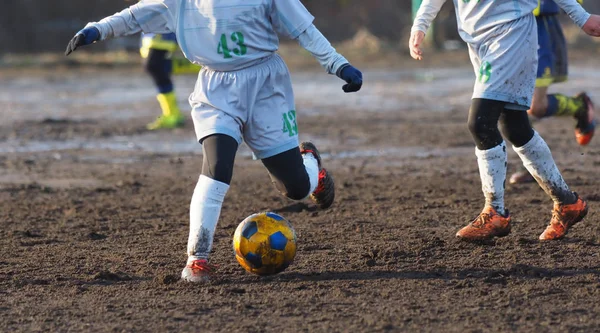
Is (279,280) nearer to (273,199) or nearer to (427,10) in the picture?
(427,10)

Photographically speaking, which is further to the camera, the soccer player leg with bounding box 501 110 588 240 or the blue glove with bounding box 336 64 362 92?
the soccer player leg with bounding box 501 110 588 240

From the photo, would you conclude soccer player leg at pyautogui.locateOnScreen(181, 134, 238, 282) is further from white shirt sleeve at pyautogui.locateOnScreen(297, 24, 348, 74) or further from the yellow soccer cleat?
the yellow soccer cleat

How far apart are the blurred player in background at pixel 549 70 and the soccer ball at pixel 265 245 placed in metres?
3.43

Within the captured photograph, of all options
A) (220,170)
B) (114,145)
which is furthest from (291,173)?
(114,145)

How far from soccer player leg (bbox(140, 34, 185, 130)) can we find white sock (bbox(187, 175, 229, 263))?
24.0 ft

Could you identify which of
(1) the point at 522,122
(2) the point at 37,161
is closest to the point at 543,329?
(1) the point at 522,122

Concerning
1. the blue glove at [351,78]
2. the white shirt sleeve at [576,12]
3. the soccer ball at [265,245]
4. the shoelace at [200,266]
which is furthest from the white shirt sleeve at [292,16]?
the white shirt sleeve at [576,12]

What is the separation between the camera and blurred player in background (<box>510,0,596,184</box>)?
8.46 meters

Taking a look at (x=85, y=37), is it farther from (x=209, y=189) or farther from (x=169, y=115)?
(x=169, y=115)

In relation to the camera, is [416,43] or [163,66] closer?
[416,43]

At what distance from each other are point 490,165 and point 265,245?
154 cm

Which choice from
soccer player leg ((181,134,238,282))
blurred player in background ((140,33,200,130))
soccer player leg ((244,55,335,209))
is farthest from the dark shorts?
soccer player leg ((181,134,238,282))

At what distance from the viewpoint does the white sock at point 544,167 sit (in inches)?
245

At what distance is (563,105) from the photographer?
29.3ft
